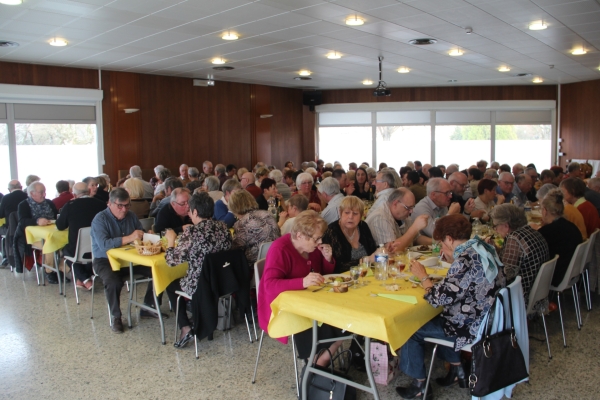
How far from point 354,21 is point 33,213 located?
4814 mm

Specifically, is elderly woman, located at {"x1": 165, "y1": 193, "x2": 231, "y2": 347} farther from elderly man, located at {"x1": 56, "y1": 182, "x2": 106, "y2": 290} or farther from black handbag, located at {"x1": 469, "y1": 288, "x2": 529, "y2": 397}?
black handbag, located at {"x1": 469, "y1": 288, "x2": 529, "y2": 397}

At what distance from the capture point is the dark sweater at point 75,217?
5953mm

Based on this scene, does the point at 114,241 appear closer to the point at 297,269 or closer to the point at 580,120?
the point at 297,269

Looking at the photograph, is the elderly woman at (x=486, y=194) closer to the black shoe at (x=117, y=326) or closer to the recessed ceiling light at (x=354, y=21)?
the recessed ceiling light at (x=354, y=21)

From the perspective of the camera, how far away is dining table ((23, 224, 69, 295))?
244 inches

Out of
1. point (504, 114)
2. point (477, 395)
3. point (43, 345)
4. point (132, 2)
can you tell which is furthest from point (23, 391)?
point (504, 114)

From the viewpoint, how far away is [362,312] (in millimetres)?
3002

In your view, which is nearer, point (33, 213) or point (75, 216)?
point (75, 216)

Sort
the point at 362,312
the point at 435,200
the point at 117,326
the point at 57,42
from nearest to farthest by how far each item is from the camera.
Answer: the point at 362,312, the point at 117,326, the point at 435,200, the point at 57,42

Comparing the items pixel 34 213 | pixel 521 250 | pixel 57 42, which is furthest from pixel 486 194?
pixel 57 42

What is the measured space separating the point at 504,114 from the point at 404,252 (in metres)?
12.2

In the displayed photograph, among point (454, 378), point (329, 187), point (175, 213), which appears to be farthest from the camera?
point (329, 187)

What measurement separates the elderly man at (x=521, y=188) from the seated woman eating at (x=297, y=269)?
5471 millimetres

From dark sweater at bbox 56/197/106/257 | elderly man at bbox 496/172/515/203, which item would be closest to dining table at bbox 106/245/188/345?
dark sweater at bbox 56/197/106/257
